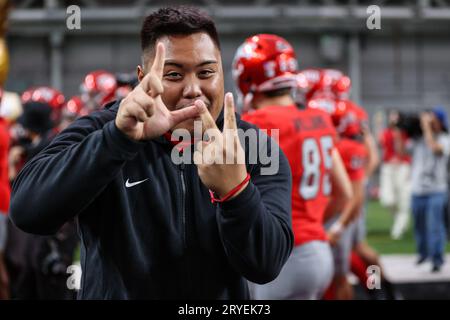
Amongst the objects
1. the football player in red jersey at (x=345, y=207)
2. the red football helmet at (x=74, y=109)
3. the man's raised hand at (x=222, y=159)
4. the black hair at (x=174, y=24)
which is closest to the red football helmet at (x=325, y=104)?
the football player in red jersey at (x=345, y=207)

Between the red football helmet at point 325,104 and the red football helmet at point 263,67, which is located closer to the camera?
the red football helmet at point 263,67

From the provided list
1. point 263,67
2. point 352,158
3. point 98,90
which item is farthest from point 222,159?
point 98,90

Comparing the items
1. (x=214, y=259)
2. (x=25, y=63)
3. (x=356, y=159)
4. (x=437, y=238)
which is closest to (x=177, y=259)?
(x=214, y=259)

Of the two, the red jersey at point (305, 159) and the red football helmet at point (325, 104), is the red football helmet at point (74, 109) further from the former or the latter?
the red jersey at point (305, 159)

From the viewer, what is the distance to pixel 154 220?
79.0 inches

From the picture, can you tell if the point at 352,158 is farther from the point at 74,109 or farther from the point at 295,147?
the point at 74,109

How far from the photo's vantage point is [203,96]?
6.32 ft

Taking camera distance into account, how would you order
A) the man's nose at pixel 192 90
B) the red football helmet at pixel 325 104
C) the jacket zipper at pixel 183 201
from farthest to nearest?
the red football helmet at pixel 325 104, the jacket zipper at pixel 183 201, the man's nose at pixel 192 90

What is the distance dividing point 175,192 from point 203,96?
29 cm

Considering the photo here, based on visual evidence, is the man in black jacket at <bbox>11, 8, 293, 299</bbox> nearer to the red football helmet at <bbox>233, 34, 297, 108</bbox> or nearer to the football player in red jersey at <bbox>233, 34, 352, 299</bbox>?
the football player in red jersey at <bbox>233, 34, 352, 299</bbox>

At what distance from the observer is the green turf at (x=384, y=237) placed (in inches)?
418

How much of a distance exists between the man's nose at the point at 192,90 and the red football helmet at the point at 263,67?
2057mm

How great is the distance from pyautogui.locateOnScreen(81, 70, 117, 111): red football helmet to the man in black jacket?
15.3 feet

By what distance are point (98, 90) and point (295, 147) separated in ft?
11.7
